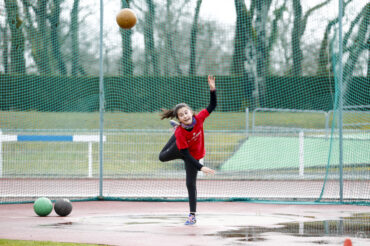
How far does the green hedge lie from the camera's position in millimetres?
13508

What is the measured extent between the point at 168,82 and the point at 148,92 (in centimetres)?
60

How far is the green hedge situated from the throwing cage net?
0.03 m

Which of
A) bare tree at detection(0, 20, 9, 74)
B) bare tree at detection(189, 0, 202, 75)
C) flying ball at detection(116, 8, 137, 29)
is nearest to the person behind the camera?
flying ball at detection(116, 8, 137, 29)

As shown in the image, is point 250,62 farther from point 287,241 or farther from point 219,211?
point 287,241

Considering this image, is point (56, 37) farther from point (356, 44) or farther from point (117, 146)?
point (356, 44)

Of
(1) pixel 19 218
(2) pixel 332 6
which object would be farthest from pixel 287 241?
(2) pixel 332 6

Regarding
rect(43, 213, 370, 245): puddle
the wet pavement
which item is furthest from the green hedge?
rect(43, 213, 370, 245): puddle

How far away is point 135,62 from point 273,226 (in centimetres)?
682

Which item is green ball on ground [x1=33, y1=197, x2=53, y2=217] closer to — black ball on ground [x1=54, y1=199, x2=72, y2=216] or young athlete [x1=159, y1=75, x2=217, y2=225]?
black ball on ground [x1=54, y1=199, x2=72, y2=216]

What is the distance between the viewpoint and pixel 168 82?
14539mm

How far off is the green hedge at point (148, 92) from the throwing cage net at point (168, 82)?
0.03 m

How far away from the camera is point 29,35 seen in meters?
13.6

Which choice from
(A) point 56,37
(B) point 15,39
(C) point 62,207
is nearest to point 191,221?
(C) point 62,207

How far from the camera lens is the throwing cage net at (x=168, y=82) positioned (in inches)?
507
